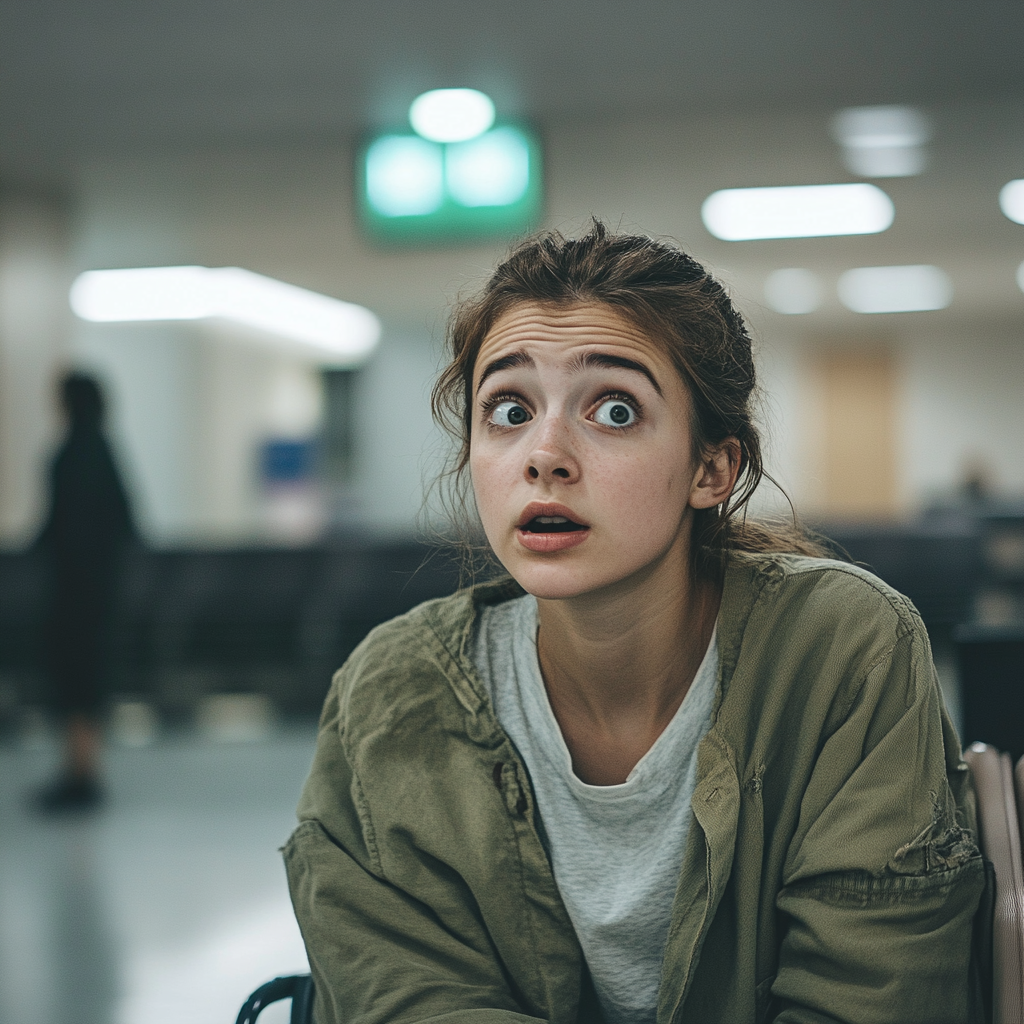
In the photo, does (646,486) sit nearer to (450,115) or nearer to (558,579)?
(558,579)

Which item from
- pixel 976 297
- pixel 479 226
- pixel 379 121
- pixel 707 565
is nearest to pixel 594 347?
pixel 707 565

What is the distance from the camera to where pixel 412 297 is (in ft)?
40.2

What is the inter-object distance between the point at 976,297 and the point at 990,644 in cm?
1201

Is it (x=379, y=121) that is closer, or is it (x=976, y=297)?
(x=379, y=121)

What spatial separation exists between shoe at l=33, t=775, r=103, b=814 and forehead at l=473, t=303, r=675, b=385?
13.2ft

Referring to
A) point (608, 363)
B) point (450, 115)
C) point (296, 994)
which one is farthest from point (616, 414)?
point (450, 115)

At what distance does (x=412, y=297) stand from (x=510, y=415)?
11.4 m

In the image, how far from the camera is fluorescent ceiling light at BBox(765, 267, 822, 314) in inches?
415

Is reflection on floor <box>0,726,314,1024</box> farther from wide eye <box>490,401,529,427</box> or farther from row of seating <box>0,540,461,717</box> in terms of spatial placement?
row of seating <box>0,540,461,717</box>

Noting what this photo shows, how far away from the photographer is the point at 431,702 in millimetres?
1206

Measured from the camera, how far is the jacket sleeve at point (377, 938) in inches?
42.1

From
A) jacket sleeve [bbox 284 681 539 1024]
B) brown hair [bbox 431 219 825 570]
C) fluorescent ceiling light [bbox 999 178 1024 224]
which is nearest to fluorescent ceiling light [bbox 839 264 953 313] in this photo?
fluorescent ceiling light [bbox 999 178 1024 224]

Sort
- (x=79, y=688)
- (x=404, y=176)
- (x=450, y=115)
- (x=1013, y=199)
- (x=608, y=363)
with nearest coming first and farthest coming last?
(x=608, y=363)
(x=79, y=688)
(x=404, y=176)
(x=450, y=115)
(x=1013, y=199)

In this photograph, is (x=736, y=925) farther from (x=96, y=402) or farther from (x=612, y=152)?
(x=612, y=152)
